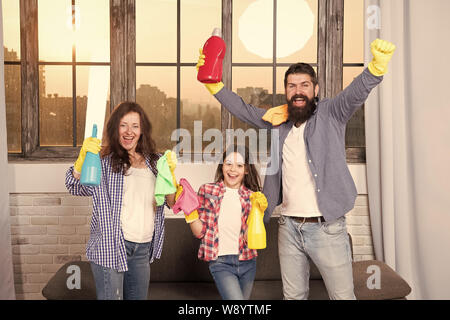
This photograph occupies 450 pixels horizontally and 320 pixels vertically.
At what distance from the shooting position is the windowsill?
2.39 metres

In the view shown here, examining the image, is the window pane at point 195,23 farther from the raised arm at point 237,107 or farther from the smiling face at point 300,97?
the smiling face at point 300,97

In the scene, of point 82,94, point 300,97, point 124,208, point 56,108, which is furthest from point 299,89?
point 56,108

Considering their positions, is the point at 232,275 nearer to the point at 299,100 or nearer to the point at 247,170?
the point at 247,170

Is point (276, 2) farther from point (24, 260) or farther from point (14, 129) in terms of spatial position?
point (24, 260)

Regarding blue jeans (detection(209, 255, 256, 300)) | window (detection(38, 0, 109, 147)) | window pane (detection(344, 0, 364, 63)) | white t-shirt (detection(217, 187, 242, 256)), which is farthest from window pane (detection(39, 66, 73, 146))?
window pane (detection(344, 0, 364, 63))

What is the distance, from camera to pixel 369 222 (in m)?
2.48

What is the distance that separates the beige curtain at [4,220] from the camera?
7.38 feet

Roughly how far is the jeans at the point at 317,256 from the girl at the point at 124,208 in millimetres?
438

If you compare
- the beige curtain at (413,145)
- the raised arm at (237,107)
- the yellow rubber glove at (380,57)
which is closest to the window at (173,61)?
the raised arm at (237,107)

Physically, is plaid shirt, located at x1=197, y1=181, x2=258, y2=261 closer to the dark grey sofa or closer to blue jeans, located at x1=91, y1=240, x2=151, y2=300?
blue jeans, located at x1=91, y1=240, x2=151, y2=300

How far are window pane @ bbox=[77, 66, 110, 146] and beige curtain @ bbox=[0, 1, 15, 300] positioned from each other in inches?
15.4

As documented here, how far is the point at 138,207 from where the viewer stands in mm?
1465

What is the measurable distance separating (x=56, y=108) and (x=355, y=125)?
1677mm
